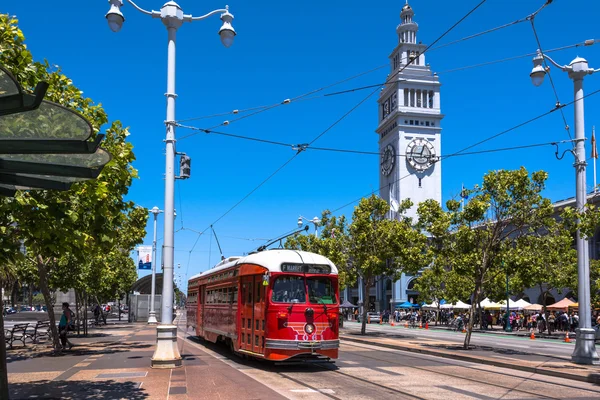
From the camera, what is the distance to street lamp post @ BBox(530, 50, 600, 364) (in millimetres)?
17984

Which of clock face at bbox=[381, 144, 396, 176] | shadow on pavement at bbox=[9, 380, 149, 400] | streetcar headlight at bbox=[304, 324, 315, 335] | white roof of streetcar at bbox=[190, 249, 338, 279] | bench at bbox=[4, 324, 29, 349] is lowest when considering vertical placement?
bench at bbox=[4, 324, 29, 349]

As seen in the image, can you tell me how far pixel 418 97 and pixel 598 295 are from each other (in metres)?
64.6

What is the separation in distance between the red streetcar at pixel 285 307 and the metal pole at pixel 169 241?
7.24 feet

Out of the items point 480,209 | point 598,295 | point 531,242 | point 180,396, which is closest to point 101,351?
point 180,396

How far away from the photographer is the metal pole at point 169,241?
1612cm

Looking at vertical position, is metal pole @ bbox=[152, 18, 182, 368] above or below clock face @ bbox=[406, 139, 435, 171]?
below

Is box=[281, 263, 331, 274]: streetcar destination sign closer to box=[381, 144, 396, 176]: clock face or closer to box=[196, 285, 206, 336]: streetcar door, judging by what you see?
box=[196, 285, 206, 336]: streetcar door

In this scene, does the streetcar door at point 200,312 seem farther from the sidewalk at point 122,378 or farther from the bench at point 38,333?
the bench at point 38,333

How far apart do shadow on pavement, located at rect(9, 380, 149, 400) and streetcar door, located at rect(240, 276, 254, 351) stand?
4591 millimetres

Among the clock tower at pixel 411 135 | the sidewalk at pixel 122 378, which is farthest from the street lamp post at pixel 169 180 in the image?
the clock tower at pixel 411 135

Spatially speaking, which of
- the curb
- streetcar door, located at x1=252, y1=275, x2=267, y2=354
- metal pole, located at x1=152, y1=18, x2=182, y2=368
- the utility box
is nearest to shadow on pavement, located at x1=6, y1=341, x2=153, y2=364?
metal pole, located at x1=152, y1=18, x2=182, y2=368

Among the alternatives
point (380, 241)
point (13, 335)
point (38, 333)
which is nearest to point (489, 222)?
point (380, 241)

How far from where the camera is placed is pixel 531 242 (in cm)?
2252

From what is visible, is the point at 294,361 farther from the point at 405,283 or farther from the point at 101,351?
the point at 405,283
